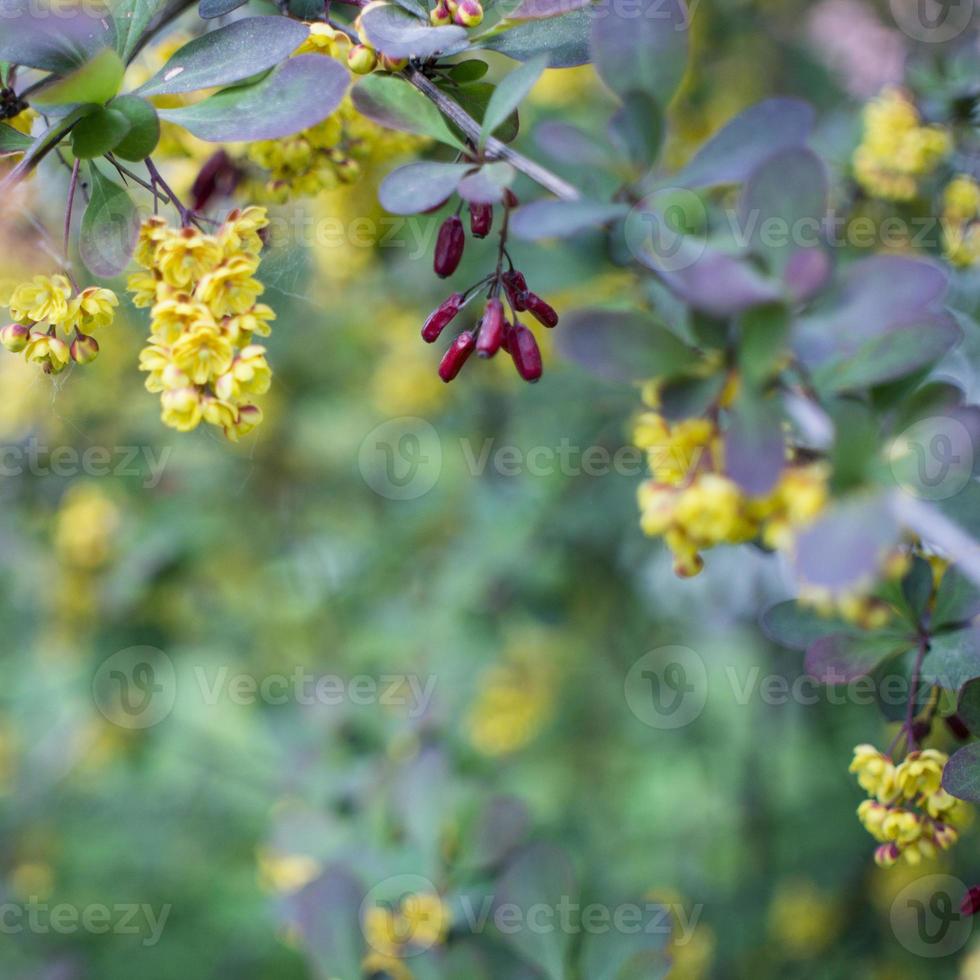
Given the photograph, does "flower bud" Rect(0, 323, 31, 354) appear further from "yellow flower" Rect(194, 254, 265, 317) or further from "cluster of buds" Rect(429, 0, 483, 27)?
"cluster of buds" Rect(429, 0, 483, 27)

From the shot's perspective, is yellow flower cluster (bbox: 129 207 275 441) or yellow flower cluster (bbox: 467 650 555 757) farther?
yellow flower cluster (bbox: 467 650 555 757)

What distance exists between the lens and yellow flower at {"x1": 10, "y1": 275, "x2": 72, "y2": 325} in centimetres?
94

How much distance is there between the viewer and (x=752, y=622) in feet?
8.64

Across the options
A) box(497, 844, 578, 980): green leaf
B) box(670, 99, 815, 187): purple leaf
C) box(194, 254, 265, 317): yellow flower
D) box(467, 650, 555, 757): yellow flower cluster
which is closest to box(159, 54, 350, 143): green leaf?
box(194, 254, 265, 317): yellow flower

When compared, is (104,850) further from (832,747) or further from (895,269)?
(895,269)

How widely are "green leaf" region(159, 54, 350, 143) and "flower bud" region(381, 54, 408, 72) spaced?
0.24 ft

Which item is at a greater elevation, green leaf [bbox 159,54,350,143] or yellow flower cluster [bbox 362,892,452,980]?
green leaf [bbox 159,54,350,143]

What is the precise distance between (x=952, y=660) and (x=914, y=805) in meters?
0.15

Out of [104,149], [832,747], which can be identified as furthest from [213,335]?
[832,747]

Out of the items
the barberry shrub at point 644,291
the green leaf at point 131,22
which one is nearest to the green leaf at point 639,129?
the barberry shrub at point 644,291

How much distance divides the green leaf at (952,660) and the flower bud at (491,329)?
0.50 meters

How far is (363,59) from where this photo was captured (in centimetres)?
90

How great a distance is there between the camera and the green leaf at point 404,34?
0.84 metres

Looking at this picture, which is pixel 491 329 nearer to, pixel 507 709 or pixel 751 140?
pixel 751 140
